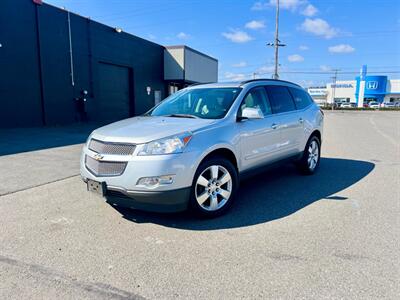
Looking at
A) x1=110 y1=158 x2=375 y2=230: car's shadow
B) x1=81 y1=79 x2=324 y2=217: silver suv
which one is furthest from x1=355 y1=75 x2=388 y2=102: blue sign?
x1=81 y1=79 x2=324 y2=217: silver suv

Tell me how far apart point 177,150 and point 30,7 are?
15635 mm

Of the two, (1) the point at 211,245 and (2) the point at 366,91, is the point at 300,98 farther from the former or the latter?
(2) the point at 366,91

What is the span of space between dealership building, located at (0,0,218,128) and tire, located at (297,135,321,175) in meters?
13.6

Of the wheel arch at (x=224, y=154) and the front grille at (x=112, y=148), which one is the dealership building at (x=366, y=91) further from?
the front grille at (x=112, y=148)

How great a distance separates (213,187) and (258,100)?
5.96 feet

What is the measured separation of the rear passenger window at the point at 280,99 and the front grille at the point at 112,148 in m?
2.77

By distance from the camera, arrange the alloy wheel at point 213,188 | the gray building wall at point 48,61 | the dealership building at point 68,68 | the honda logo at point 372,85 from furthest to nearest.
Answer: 1. the honda logo at point 372,85
2. the dealership building at point 68,68
3. the gray building wall at point 48,61
4. the alloy wheel at point 213,188

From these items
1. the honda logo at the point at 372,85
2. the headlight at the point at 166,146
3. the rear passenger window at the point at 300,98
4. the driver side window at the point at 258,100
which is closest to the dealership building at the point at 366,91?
A: the honda logo at the point at 372,85

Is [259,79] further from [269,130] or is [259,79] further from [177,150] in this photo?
[177,150]

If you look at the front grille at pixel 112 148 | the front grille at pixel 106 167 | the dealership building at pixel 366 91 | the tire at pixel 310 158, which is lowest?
the tire at pixel 310 158

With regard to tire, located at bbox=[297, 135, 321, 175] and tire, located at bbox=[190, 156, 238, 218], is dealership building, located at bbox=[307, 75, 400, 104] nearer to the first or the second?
tire, located at bbox=[297, 135, 321, 175]

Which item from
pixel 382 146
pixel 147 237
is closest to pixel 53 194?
pixel 147 237

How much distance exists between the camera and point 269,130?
16.7 feet

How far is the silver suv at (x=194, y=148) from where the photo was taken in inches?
142
